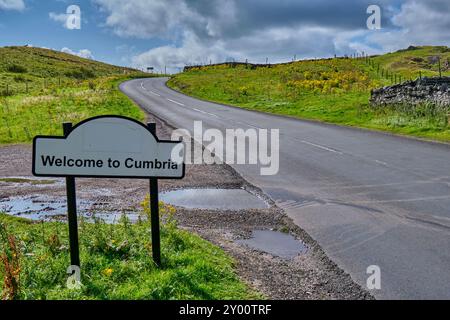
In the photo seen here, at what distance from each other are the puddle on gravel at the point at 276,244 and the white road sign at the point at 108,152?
97.0 inches

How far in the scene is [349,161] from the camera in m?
14.0

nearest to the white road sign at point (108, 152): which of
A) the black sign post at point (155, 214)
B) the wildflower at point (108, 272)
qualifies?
the black sign post at point (155, 214)

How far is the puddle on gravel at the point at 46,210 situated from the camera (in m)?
8.83

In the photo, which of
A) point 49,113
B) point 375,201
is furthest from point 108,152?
point 49,113

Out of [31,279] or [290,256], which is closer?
[31,279]

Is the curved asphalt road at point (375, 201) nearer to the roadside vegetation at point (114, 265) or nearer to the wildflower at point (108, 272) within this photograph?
the roadside vegetation at point (114, 265)

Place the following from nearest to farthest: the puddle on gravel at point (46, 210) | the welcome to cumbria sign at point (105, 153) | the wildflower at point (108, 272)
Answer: the welcome to cumbria sign at point (105, 153) < the wildflower at point (108, 272) < the puddle on gravel at point (46, 210)

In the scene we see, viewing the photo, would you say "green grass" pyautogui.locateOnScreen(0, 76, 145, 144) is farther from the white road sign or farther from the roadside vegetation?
the white road sign
